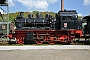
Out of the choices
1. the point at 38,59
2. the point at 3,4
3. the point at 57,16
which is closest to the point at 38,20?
the point at 57,16

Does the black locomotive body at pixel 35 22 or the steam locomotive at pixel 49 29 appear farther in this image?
the black locomotive body at pixel 35 22

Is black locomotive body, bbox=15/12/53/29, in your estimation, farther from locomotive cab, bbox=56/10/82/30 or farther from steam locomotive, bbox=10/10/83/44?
locomotive cab, bbox=56/10/82/30

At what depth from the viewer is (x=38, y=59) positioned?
32.9 feet

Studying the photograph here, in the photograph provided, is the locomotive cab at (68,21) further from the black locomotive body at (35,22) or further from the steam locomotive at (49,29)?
the black locomotive body at (35,22)

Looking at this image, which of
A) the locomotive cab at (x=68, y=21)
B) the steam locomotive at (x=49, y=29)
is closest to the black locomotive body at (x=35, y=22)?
the steam locomotive at (x=49, y=29)

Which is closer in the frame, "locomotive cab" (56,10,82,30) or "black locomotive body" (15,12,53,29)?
"locomotive cab" (56,10,82,30)

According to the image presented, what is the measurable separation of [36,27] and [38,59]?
10.7 metres

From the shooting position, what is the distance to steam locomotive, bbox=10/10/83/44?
1966cm

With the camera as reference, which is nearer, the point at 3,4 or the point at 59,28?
the point at 59,28

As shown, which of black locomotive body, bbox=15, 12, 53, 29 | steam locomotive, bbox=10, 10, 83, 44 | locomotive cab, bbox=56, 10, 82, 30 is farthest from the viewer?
black locomotive body, bbox=15, 12, 53, 29

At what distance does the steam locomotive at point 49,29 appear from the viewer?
64.5 feet

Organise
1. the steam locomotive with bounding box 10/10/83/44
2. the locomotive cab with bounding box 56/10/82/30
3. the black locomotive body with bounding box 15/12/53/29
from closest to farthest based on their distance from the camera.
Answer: the steam locomotive with bounding box 10/10/83/44
the locomotive cab with bounding box 56/10/82/30
the black locomotive body with bounding box 15/12/53/29

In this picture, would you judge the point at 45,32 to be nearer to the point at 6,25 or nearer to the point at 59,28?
the point at 59,28

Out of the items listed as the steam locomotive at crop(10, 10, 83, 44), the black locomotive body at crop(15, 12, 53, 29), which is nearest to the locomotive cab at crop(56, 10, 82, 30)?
the steam locomotive at crop(10, 10, 83, 44)
